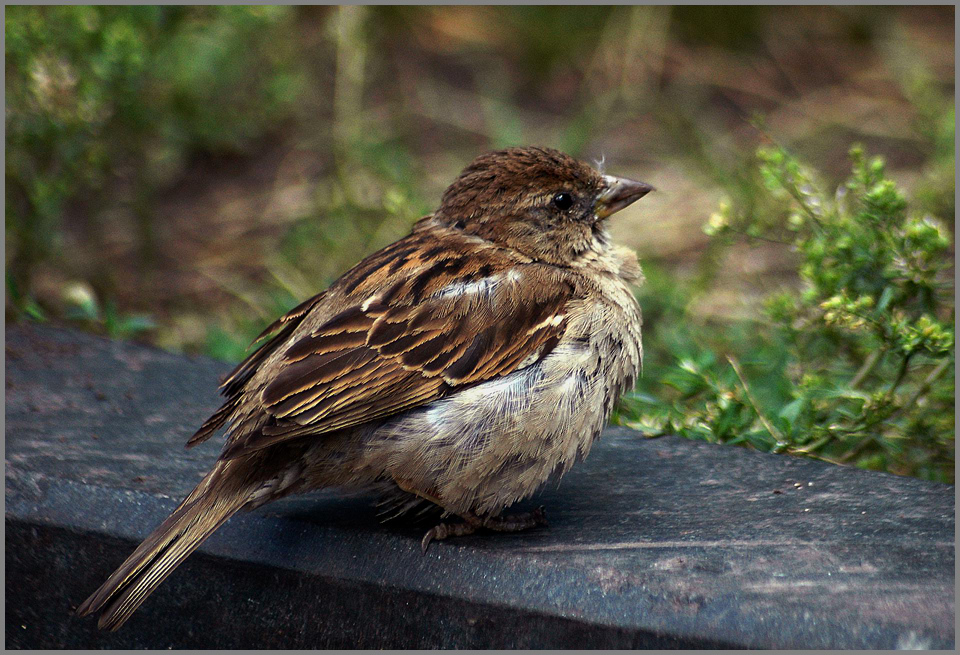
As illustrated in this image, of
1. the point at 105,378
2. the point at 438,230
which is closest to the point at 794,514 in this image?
the point at 438,230

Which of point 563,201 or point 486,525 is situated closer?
point 486,525

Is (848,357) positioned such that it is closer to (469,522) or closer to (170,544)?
(469,522)

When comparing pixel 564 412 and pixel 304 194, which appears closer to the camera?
pixel 564 412

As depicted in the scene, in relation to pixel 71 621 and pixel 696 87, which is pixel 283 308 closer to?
pixel 71 621

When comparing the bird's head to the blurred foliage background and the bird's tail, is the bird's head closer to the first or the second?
the blurred foliage background

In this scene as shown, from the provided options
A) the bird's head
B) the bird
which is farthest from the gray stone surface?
the bird's head

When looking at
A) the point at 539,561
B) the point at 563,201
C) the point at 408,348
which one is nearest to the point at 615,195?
the point at 563,201

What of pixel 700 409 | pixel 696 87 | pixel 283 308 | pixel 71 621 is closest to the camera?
pixel 71 621
